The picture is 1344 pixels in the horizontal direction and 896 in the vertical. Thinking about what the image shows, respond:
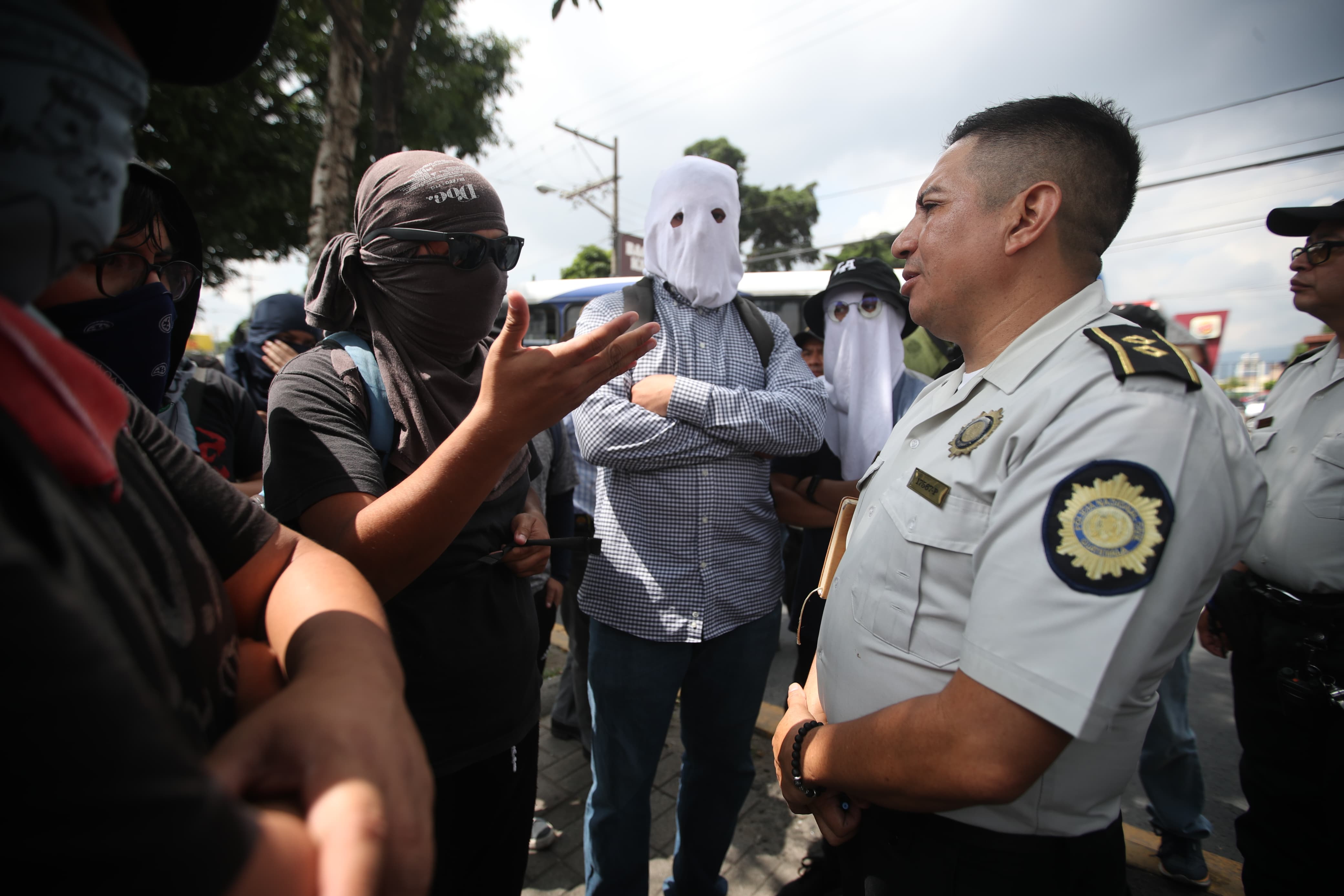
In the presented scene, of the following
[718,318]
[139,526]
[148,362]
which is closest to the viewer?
[139,526]

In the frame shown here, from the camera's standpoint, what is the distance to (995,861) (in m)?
1.20

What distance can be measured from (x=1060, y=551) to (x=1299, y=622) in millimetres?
1836

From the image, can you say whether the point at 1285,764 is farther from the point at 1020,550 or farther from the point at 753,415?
the point at 753,415

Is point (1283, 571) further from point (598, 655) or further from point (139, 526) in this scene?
point (139, 526)

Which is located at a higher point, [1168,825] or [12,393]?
[12,393]

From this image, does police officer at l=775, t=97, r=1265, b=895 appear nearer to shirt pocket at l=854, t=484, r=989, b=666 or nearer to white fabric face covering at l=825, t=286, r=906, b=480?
shirt pocket at l=854, t=484, r=989, b=666

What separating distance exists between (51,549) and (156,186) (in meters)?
1.53

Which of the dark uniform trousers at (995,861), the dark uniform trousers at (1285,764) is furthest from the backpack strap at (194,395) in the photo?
the dark uniform trousers at (1285,764)

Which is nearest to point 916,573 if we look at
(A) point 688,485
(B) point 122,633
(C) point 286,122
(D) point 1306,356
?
(A) point 688,485

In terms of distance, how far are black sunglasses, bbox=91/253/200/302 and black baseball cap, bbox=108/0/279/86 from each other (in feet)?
2.19

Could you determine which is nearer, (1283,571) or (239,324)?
(1283,571)

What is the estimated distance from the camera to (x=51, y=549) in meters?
0.39

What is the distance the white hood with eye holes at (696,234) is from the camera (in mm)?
2443

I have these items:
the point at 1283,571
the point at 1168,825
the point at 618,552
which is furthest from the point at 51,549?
the point at 1168,825
